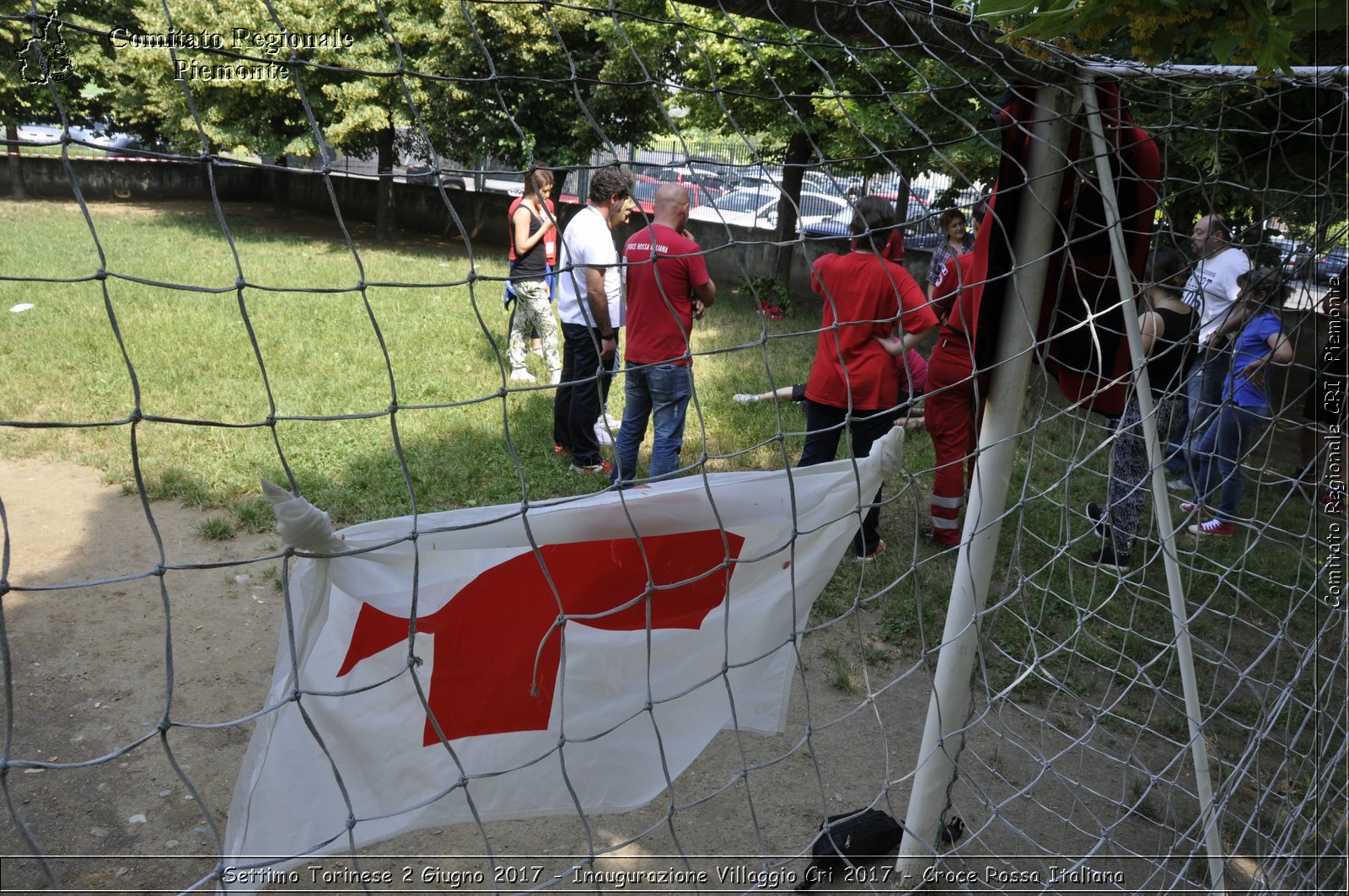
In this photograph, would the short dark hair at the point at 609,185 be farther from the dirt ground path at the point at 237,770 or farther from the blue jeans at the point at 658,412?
the dirt ground path at the point at 237,770

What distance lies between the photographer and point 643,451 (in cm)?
563

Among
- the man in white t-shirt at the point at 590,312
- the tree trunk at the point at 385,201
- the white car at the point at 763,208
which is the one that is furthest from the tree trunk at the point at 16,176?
the man in white t-shirt at the point at 590,312

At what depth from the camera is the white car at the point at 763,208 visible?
13953mm

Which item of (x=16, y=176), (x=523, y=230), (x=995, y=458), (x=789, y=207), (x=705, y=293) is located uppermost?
(x=995, y=458)

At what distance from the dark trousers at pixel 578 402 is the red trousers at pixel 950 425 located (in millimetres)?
1611

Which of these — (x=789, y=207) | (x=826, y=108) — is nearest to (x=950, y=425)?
(x=826, y=108)

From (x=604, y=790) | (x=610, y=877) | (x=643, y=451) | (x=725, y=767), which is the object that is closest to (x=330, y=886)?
(x=610, y=877)

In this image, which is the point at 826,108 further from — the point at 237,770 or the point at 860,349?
the point at 237,770

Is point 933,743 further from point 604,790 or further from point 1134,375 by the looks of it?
point 1134,375

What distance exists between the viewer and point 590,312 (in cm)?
468

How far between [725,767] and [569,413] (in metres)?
2.53

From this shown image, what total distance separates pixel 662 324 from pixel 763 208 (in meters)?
10.1

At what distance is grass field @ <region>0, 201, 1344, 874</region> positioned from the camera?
3471 mm

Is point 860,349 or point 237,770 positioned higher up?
point 860,349
